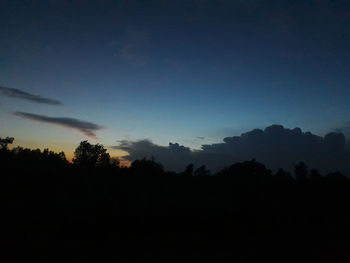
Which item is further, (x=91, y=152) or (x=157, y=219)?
(x=91, y=152)

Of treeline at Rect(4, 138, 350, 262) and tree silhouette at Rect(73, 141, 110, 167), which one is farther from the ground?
tree silhouette at Rect(73, 141, 110, 167)

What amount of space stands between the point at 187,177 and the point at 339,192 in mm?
34534

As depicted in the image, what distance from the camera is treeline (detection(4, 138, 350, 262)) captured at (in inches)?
1009

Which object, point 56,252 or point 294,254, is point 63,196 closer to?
point 56,252

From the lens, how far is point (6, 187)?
35312mm

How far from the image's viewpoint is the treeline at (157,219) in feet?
84.1

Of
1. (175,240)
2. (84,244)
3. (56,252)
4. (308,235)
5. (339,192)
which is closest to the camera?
(56,252)

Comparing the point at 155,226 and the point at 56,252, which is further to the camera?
the point at 155,226

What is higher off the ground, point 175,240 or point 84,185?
point 84,185

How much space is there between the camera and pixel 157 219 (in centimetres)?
3628

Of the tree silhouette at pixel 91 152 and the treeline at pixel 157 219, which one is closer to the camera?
the treeline at pixel 157 219

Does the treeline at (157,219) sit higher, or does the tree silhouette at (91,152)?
the tree silhouette at (91,152)

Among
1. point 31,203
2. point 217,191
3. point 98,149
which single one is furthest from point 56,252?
point 98,149

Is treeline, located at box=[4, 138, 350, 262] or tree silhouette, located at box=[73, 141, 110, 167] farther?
tree silhouette, located at box=[73, 141, 110, 167]
